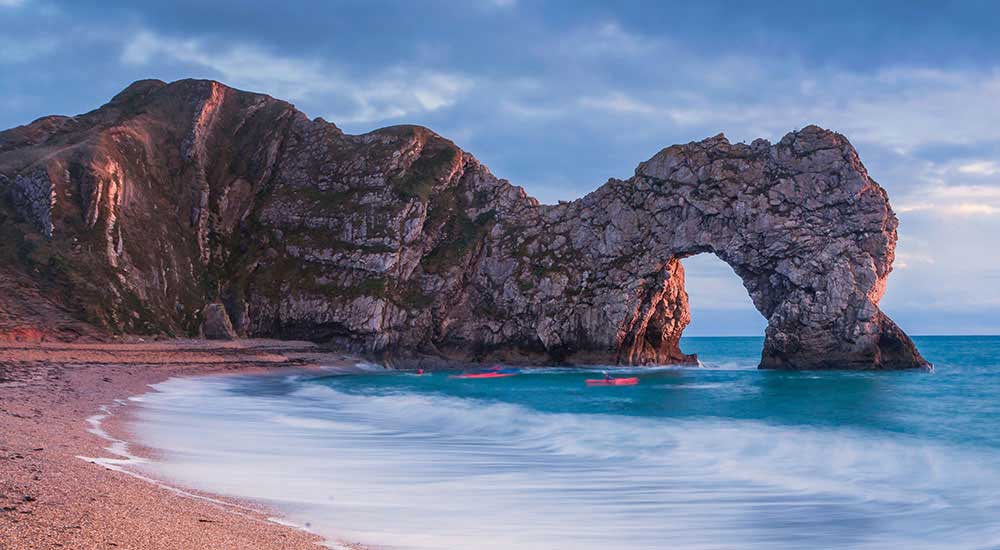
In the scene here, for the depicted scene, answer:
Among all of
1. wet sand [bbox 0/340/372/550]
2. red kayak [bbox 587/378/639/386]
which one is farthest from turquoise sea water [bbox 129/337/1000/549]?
red kayak [bbox 587/378/639/386]

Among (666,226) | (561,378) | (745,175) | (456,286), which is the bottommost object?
(561,378)

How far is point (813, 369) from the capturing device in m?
66.6

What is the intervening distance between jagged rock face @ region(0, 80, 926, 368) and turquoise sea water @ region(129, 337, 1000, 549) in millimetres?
27272

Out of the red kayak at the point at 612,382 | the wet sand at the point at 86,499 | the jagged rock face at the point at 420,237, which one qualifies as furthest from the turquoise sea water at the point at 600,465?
the jagged rock face at the point at 420,237

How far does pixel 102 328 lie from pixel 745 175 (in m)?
56.7

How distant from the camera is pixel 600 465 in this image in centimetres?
2131

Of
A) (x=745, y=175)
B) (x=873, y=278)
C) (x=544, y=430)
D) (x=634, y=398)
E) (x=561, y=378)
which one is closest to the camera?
A: (x=544, y=430)

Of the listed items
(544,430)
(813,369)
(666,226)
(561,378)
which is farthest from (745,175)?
(544,430)

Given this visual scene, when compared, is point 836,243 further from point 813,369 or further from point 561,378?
point 561,378

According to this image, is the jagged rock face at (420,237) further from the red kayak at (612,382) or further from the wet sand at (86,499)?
the wet sand at (86,499)

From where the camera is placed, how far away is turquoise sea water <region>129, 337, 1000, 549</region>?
1321 cm

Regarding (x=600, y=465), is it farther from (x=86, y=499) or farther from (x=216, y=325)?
(x=216, y=325)

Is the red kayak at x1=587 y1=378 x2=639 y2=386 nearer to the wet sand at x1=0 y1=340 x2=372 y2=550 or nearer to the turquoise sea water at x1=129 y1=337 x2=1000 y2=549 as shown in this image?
the turquoise sea water at x1=129 y1=337 x2=1000 y2=549

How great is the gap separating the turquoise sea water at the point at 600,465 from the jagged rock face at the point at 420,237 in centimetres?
2727
